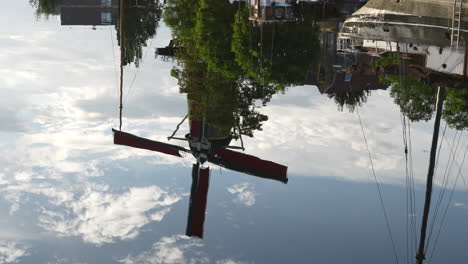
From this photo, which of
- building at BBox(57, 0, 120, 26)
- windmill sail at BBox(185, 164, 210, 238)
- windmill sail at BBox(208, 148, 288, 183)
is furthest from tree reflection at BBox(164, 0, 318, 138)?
building at BBox(57, 0, 120, 26)

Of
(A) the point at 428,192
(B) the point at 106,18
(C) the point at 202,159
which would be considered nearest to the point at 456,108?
(C) the point at 202,159

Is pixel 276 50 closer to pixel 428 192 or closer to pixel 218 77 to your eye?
pixel 218 77

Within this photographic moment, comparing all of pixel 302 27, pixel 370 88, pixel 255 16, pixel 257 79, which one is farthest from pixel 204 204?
pixel 370 88

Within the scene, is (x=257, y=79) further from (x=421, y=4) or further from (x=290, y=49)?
(x=421, y=4)

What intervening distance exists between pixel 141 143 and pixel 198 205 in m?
7.34

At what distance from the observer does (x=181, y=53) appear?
59.5 metres

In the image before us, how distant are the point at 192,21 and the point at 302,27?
14426 millimetres

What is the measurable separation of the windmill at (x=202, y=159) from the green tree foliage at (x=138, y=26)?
38066 millimetres

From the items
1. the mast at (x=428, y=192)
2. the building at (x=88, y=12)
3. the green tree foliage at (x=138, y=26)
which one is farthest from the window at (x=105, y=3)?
the mast at (x=428, y=192)

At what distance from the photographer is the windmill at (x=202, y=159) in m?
46.5

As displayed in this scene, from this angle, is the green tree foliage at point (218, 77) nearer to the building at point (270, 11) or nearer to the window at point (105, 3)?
the building at point (270, 11)

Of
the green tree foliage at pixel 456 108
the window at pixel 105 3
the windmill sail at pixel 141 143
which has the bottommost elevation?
the windmill sail at pixel 141 143

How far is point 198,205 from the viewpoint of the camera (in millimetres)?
46375

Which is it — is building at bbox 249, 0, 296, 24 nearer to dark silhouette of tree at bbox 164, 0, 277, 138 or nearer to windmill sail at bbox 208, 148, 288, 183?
dark silhouette of tree at bbox 164, 0, 277, 138
